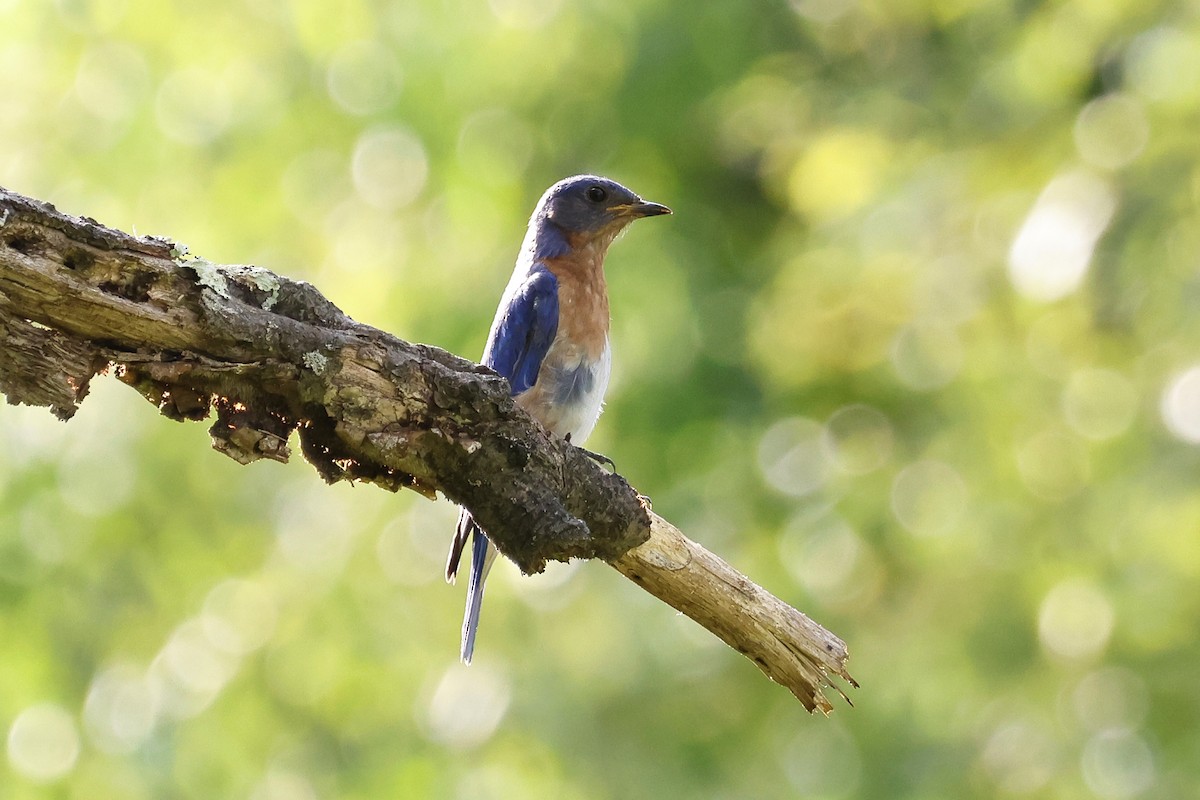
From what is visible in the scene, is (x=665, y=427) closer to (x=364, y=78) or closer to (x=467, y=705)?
(x=467, y=705)

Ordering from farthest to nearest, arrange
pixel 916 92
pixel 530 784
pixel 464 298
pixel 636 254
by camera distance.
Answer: pixel 916 92, pixel 636 254, pixel 464 298, pixel 530 784

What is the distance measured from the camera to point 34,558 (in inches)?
290

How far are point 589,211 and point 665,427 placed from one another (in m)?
1.84

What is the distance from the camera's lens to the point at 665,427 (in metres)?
7.90

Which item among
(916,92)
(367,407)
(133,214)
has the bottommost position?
(367,407)

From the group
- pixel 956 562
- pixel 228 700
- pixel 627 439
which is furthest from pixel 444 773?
pixel 956 562

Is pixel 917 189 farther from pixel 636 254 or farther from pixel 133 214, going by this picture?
pixel 133 214

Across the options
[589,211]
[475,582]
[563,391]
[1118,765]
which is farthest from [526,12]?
[1118,765]

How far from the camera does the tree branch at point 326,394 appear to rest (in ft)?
10.7

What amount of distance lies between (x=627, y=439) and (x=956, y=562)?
1.92 meters

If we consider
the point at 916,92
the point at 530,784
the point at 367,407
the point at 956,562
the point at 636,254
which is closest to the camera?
the point at 367,407

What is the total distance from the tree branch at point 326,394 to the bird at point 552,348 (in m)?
1.38

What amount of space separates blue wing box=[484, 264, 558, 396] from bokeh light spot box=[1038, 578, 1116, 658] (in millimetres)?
2906

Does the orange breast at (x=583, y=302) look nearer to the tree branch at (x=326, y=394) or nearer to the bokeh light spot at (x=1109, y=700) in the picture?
the tree branch at (x=326, y=394)
